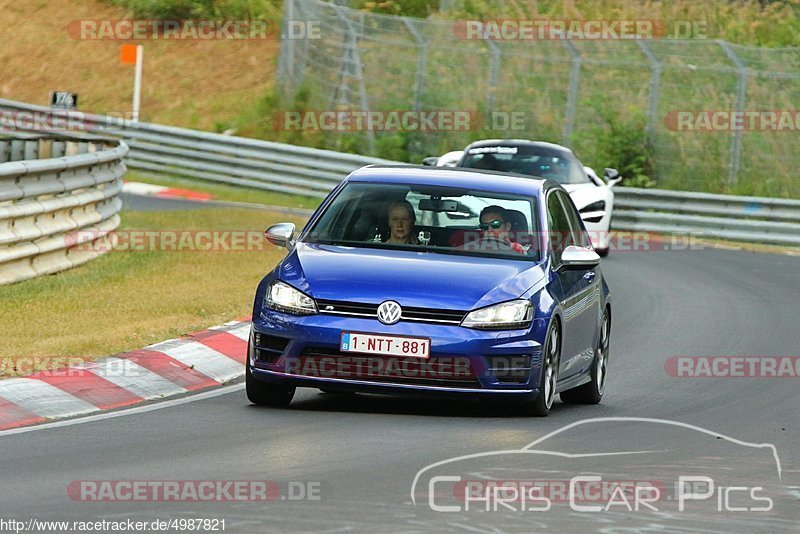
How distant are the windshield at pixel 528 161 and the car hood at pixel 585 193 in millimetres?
157

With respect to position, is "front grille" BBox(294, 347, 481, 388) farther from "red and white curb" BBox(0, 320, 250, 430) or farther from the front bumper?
"red and white curb" BBox(0, 320, 250, 430)

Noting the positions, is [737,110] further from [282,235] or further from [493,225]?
[282,235]

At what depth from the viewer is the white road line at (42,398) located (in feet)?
33.1

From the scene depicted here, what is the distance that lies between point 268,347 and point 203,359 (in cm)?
214

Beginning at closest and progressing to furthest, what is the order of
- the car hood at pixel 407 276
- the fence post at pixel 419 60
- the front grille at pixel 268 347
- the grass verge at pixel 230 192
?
the car hood at pixel 407 276 → the front grille at pixel 268 347 → the grass verge at pixel 230 192 → the fence post at pixel 419 60

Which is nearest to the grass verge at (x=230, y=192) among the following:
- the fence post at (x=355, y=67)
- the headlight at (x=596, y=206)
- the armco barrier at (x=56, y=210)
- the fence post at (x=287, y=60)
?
the fence post at (x=355, y=67)

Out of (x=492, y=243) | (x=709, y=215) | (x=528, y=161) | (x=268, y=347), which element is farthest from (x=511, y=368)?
(x=709, y=215)

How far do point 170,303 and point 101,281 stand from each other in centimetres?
176

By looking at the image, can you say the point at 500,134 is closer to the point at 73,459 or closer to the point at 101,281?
the point at 101,281

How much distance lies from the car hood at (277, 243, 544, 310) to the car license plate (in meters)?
0.20

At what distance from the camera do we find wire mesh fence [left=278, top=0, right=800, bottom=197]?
32844 mm

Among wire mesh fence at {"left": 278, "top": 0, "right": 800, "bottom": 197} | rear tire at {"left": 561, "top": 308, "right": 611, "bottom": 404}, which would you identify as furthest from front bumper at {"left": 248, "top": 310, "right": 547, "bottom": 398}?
wire mesh fence at {"left": 278, "top": 0, "right": 800, "bottom": 197}

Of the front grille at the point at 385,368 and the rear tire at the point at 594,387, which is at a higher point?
the front grille at the point at 385,368

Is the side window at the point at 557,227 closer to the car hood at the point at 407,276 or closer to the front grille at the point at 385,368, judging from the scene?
the car hood at the point at 407,276
